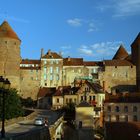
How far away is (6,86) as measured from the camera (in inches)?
680

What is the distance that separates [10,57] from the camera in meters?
93.1

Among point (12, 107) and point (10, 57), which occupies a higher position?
point (10, 57)

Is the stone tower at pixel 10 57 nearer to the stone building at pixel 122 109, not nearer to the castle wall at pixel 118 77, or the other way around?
the castle wall at pixel 118 77

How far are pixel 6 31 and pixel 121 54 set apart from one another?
32844mm

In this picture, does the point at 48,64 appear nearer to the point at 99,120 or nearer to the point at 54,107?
the point at 54,107

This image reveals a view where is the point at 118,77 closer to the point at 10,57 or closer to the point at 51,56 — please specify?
the point at 51,56

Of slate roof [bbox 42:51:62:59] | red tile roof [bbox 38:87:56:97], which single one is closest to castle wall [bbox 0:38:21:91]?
red tile roof [bbox 38:87:56:97]

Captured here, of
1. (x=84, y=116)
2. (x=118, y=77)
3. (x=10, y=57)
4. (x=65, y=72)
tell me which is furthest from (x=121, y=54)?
(x=84, y=116)

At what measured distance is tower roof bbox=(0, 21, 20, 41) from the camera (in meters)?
95.8

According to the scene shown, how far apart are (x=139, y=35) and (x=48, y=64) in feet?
72.0

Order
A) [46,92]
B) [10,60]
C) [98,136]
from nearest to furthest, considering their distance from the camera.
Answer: [98,136] → [46,92] → [10,60]

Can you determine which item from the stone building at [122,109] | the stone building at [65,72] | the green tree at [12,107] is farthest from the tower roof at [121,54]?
the green tree at [12,107]

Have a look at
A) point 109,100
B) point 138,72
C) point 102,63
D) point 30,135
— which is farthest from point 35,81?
point 30,135

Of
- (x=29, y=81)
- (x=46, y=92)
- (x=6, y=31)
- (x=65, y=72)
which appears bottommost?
(x=46, y=92)
